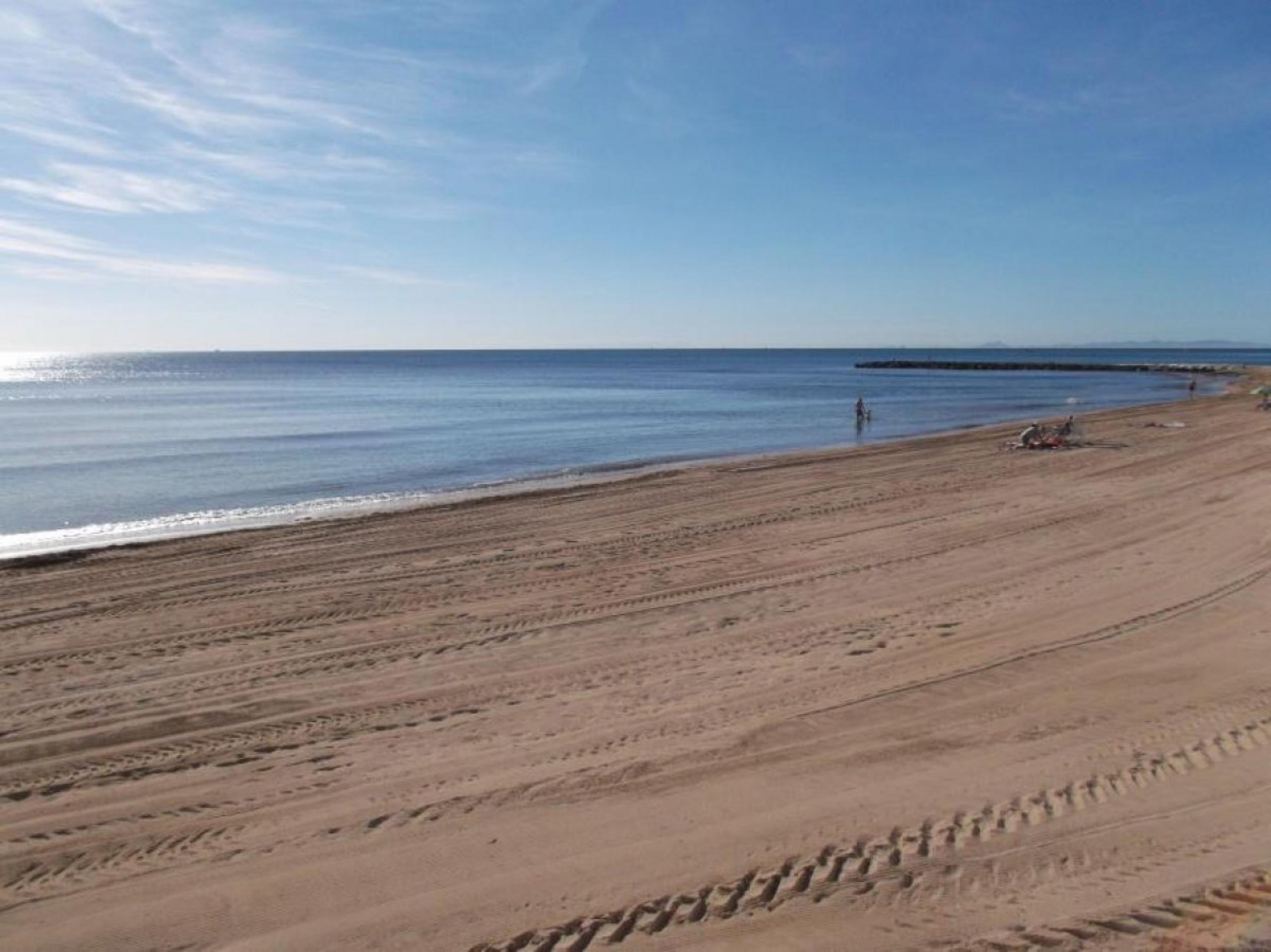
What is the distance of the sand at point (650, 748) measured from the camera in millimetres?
4469

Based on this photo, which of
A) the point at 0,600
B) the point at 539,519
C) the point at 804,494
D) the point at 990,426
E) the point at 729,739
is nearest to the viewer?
the point at 729,739

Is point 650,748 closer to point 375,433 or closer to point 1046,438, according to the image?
point 1046,438

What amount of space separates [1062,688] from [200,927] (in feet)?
22.1

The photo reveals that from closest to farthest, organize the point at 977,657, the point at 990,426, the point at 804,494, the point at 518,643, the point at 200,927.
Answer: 1. the point at 200,927
2. the point at 977,657
3. the point at 518,643
4. the point at 804,494
5. the point at 990,426

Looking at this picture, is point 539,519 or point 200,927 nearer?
point 200,927

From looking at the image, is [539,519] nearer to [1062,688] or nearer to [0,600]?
[0,600]

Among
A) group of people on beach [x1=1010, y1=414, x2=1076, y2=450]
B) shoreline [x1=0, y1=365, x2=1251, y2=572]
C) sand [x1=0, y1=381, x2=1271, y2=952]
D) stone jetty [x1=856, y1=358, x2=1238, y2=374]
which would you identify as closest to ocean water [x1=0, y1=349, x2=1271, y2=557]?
shoreline [x1=0, y1=365, x2=1251, y2=572]

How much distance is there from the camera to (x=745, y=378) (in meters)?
94.6

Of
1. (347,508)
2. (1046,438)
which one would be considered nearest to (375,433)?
(347,508)

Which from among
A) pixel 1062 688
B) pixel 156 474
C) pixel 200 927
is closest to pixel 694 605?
pixel 1062 688

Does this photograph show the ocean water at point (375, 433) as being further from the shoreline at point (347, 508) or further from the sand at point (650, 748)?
the sand at point (650, 748)

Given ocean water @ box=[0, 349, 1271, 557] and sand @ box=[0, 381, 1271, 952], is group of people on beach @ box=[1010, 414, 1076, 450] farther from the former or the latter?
sand @ box=[0, 381, 1271, 952]

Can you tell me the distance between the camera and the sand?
4.47m

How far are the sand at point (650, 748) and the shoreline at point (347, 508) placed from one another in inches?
85.4
